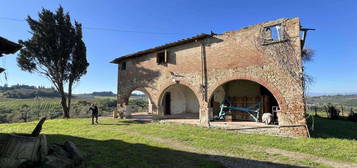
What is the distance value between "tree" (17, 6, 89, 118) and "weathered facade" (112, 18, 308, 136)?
17.6ft

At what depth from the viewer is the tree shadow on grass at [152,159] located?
5.15 m

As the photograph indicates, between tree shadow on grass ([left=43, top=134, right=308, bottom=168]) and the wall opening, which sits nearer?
tree shadow on grass ([left=43, top=134, right=308, bottom=168])

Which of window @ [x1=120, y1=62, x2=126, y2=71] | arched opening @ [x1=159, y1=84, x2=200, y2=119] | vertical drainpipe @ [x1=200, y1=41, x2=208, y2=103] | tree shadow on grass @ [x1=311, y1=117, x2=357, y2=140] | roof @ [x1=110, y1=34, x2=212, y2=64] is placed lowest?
tree shadow on grass @ [x1=311, y1=117, x2=357, y2=140]

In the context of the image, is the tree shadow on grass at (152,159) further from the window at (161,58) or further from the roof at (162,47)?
the window at (161,58)

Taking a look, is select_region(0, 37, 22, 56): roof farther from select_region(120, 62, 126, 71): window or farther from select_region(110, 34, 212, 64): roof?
select_region(120, 62, 126, 71): window

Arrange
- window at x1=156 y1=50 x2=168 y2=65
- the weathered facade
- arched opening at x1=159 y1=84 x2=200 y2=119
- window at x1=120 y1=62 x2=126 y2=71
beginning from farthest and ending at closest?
window at x1=120 y1=62 x2=126 y2=71
arched opening at x1=159 y1=84 x2=200 y2=119
window at x1=156 y1=50 x2=168 y2=65
the weathered facade

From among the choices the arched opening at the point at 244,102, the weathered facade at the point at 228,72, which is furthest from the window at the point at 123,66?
the arched opening at the point at 244,102

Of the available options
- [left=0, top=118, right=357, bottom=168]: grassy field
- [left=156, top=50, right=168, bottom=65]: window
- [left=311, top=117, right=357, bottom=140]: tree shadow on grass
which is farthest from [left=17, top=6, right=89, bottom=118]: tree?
[left=311, top=117, right=357, bottom=140]: tree shadow on grass

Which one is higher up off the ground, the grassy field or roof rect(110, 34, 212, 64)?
roof rect(110, 34, 212, 64)

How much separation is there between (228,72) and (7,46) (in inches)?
430

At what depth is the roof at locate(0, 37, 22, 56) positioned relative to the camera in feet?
19.4

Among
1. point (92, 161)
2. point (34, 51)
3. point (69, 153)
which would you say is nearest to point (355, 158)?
point (92, 161)

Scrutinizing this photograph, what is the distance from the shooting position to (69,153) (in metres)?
5.03

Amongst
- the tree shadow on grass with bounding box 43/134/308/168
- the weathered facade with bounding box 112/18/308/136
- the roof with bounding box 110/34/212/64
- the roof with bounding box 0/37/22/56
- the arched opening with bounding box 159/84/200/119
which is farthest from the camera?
the arched opening with bounding box 159/84/200/119
